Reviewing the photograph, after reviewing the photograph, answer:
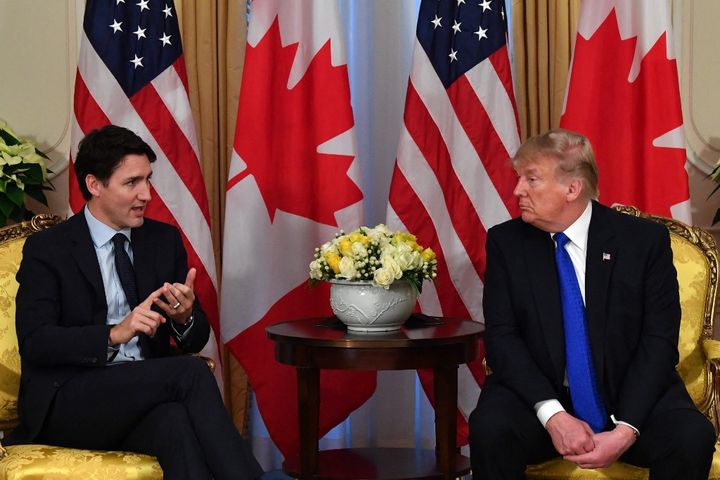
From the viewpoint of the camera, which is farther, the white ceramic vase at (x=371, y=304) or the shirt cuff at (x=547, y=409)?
the white ceramic vase at (x=371, y=304)

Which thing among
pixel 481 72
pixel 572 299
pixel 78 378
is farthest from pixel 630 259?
pixel 78 378

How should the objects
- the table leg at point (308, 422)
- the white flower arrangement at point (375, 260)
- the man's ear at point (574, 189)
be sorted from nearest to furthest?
the man's ear at point (574, 189)
the white flower arrangement at point (375, 260)
the table leg at point (308, 422)

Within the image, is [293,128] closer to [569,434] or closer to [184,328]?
[184,328]

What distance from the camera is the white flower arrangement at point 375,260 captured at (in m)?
3.53

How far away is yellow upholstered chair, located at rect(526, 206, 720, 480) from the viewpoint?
3.41 metres

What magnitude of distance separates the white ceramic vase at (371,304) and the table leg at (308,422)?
9.5 inches

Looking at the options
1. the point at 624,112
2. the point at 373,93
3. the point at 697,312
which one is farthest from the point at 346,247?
the point at 373,93

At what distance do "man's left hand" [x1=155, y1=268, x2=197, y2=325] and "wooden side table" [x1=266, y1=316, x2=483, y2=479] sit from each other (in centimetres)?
38

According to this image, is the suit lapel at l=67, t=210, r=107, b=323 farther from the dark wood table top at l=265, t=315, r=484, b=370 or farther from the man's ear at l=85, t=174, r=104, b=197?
the dark wood table top at l=265, t=315, r=484, b=370

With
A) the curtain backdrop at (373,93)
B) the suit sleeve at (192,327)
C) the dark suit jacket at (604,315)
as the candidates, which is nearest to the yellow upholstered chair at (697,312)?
the dark suit jacket at (604,315)

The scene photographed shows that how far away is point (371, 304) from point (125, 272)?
0.86 m

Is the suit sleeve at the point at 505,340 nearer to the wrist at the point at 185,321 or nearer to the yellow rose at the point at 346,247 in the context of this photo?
the yellow rose at the point at 346,247

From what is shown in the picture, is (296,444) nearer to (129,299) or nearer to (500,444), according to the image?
(129,299)

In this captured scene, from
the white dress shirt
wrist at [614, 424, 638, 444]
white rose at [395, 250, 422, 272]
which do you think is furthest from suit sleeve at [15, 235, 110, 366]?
wrist at [614, 424, 638, 444]
